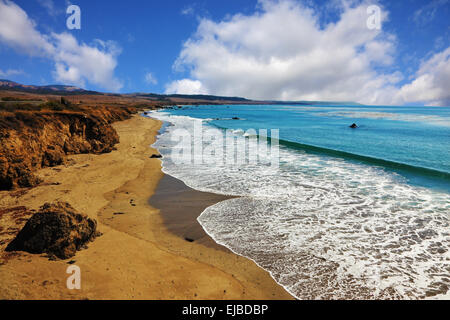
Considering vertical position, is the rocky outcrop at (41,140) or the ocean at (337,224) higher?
the rocky outcrop at (41,140)

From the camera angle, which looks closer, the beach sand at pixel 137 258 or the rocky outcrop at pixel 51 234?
the beach sand at pixel 137 258

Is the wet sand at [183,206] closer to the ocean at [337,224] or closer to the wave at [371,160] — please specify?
the ocean at [337,224]

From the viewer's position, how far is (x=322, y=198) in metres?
10.2

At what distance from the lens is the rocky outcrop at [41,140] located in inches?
384

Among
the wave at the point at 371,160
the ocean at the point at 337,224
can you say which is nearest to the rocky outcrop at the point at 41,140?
the ocean at the point at 337,224

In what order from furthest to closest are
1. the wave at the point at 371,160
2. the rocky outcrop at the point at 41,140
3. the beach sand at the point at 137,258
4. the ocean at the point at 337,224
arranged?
the wave at the point at 371,160 < the rocky outcrop at the point at 41,140 < the ocean at the point at 337,224 < the beach sand at the point at 137,258

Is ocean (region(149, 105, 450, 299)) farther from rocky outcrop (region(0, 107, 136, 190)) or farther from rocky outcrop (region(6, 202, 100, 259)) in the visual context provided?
rocky outcrop (region(0, 107, 136, 190))

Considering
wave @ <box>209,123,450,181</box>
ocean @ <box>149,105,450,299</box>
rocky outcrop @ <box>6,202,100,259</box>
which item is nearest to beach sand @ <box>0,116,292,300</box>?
rocky outcrop @ <box>6,202,100,259</box>

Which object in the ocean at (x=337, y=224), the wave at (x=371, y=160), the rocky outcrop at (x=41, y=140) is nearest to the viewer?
the ocean at (x=337, y=224)

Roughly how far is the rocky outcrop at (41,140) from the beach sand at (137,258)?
1193 millimetres

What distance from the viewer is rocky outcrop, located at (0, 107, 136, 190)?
32.0 ft

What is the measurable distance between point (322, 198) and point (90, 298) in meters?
9.16

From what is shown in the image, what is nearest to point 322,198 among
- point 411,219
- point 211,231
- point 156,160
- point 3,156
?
point 411,219

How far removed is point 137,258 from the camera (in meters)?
5.67
